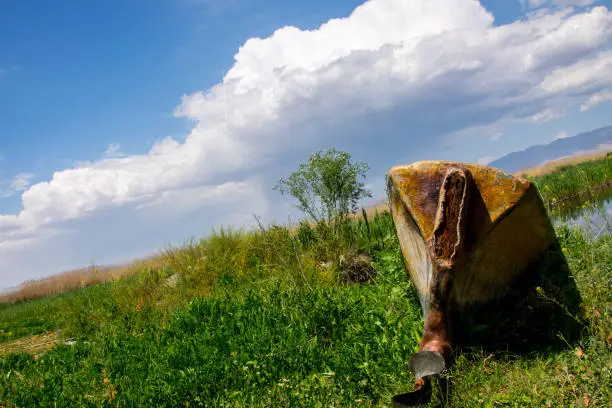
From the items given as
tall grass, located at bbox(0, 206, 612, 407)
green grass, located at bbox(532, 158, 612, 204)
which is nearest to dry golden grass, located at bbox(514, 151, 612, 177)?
green grass, located at bbox(532, 158, 612, 204)

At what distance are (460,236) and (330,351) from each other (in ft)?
5.82

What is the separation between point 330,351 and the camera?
4.64m

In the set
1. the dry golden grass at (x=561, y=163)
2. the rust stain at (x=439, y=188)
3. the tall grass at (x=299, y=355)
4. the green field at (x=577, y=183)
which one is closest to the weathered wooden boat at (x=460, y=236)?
the rust stain at (x=439, y=188)

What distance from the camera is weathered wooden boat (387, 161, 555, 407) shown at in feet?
12.3

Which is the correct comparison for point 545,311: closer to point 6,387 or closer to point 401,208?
point 401,208

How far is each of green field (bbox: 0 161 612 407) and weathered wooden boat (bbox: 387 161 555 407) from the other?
0.22m

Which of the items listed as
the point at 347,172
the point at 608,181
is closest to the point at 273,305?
the point at 347,172

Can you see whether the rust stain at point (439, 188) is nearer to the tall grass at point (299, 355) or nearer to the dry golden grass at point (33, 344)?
the tall grass at point (299, 355)

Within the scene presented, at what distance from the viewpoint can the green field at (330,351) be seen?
11.9 ft

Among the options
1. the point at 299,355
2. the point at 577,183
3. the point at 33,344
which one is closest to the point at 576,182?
the point at 577,183

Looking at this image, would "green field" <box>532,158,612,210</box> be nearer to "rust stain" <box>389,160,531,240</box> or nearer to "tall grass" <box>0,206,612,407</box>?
"tall grass" <box>0,206,612,407</box>

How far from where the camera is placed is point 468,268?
12.7ft

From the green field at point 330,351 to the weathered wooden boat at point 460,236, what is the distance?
0.22m

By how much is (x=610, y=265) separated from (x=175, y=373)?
→ 459 centimetres
